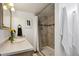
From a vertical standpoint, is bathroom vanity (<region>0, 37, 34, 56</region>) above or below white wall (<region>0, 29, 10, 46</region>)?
below

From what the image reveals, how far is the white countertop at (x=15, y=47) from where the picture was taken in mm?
1196

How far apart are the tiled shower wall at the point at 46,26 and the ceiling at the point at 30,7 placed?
5 cm

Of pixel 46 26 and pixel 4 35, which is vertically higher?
pixel 46 26

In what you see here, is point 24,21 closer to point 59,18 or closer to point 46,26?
point 46,26

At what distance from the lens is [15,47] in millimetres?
1239

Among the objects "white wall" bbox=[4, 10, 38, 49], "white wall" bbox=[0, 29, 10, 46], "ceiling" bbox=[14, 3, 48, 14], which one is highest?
"ceiling" bbox=[14, 3, 48, 14]

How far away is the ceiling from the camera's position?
123 cm

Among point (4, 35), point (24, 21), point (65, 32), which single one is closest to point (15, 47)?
point (4, 35)

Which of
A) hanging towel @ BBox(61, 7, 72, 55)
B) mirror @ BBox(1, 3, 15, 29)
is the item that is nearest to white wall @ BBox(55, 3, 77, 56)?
hanging towel @ BBox(61, 7, 72, 55)

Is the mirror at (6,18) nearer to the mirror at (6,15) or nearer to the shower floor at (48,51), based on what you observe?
the mirror at (6,15)

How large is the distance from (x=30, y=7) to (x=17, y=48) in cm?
51

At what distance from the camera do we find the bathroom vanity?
1.20 m

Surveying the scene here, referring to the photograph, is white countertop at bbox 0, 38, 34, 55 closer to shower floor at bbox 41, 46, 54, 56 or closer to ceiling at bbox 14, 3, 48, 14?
shower floor at bbox 41, 46, 54, 56

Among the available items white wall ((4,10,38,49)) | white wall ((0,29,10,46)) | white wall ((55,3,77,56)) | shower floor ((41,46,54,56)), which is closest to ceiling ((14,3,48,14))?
white wall ((4,10,38,49))
